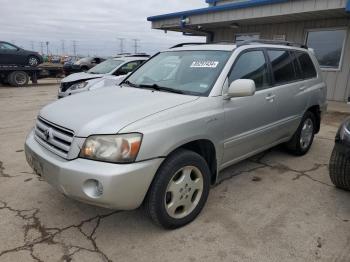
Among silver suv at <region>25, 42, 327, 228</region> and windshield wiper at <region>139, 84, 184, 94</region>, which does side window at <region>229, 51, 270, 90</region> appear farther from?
windshield wiper at <region>139, 84, 184, 94</region>

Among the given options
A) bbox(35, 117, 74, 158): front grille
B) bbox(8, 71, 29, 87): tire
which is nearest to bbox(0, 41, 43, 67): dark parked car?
bbox(8, 71, 29, 87): tire

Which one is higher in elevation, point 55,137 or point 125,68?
point 125,68

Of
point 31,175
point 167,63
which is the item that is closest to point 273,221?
point 167,63

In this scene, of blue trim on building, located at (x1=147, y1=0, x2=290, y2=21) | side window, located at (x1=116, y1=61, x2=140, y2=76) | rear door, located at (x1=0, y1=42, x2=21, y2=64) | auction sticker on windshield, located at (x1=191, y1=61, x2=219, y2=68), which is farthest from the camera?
rear door, located at (x1=0, y1=42, x2=21, y2=64)

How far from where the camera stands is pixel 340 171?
142 inches

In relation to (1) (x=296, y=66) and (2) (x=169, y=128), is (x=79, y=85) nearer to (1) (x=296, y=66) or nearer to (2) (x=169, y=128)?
(1) (x=296, y=66)

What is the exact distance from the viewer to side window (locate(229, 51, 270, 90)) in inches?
136

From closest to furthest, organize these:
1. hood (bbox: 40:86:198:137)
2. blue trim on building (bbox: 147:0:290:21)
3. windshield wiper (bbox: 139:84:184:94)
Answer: hood (bbox: 40:86:198:137) < windshield wiper (bbox: 139:84:184:94) < blue trim on building (bbox: 147:0:290:21)

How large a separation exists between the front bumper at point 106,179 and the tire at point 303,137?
9.73 feet

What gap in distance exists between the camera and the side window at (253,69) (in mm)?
3447

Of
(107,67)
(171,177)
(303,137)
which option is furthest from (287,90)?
(107,67)

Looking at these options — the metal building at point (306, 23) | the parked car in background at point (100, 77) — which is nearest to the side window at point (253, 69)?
the parked car in background at point (100, 77)

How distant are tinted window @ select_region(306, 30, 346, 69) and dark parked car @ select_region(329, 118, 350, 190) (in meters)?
7.53

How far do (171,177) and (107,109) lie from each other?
0.84 metres
